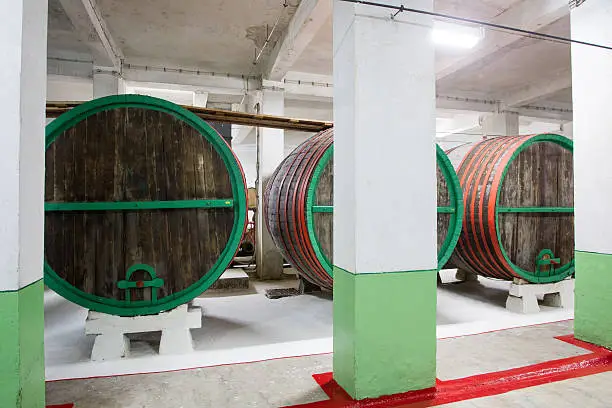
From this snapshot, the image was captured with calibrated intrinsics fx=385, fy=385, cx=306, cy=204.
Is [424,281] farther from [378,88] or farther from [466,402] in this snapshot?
[378,88]

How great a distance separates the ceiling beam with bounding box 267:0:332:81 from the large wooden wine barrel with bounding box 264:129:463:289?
151 cm

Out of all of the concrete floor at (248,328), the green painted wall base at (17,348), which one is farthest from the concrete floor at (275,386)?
the green painted wall base at (17,348)

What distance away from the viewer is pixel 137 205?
2.76m

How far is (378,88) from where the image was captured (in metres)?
2.10

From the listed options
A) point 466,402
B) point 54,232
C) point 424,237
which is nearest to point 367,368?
point 466,402

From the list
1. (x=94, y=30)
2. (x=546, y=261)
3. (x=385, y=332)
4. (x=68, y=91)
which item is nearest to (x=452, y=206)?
(x=546, y=261)

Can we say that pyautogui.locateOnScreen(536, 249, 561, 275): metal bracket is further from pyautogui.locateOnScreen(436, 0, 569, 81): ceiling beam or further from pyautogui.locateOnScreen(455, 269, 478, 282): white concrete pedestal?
pyautogui.locateOnScreen(436, 0, 569, 81): ceiling beam

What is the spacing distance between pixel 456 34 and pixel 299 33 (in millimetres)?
1964

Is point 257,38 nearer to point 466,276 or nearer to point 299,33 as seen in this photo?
point 299,33

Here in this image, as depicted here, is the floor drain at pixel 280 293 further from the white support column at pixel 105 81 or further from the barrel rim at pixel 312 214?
the white support column at pixel 105 81

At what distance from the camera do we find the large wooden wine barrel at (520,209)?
3.72m

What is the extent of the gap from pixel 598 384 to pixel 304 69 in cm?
614

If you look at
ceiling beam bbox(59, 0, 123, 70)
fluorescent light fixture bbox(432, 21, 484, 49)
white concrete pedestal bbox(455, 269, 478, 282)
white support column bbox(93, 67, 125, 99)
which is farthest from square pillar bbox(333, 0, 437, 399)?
white support column bbox(93, 67, 125, 99)

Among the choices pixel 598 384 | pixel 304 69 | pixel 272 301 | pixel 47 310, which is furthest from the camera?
pixel 304 69
